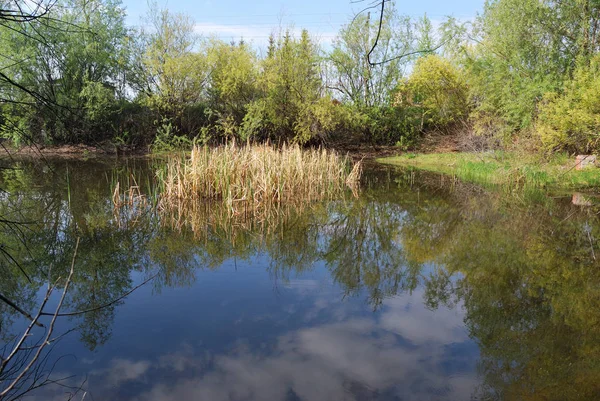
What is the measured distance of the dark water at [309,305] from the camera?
133 inches

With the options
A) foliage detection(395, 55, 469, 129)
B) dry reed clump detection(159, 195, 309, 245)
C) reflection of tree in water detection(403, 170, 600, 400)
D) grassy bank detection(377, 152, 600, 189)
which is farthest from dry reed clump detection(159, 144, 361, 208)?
foliage detection(395, 55, 469, 129)

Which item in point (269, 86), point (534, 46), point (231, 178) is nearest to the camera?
point (231, 178)

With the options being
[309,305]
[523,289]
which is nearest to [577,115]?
[523,289]

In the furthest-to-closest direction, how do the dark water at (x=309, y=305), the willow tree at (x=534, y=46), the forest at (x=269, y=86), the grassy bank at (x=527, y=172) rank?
the forest at (x=269, y=86) → the willow tree at (x=534, y=46) → the grassy bank at (x=527, y=172) → the dark water at (x=309, y=305)

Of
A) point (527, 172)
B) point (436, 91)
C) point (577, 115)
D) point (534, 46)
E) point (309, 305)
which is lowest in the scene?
point (309, 305)

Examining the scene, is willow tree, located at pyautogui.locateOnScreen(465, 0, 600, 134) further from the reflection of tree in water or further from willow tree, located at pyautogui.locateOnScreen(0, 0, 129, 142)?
willow tree, located at pyautogui.locateOnScreen(0, 0, 129, 142)

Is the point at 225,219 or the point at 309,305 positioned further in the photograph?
→ the point at 225,219

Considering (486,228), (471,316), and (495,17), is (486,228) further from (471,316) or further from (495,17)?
(495,17)

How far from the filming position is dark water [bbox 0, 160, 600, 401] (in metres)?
3.39

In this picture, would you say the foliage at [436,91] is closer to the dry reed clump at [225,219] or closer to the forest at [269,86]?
the forest at [269,86]

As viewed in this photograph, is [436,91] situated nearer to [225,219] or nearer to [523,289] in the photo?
[225,219]

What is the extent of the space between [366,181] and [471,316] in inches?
410

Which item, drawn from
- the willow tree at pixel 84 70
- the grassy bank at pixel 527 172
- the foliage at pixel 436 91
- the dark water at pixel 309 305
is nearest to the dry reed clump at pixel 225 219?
the dark water at pixel 309 305

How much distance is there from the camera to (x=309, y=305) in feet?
16.0
